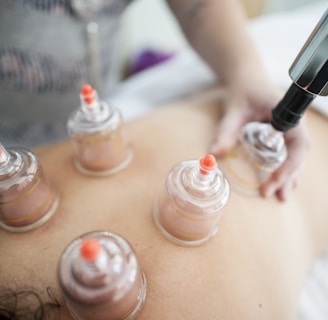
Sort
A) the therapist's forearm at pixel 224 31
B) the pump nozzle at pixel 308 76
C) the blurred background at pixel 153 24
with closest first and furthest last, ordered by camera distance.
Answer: the pump nozzle at pixel 308 76 → the therapist's forearm at pixel 224 31 → the blurred background at pixel 153 24

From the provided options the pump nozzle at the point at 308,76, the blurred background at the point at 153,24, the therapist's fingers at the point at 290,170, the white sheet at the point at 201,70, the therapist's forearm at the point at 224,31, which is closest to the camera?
the pump nozzle at the point at 308,76

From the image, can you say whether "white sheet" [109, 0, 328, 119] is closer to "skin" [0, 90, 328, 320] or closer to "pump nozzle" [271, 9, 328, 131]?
"skin" [0, 90, 328, 320]

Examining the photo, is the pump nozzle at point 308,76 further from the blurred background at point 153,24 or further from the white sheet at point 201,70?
the blurred background at point 153,24

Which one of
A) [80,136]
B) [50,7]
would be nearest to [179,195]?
[80,136]

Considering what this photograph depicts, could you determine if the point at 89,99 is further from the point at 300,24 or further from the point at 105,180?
the point at 300,24

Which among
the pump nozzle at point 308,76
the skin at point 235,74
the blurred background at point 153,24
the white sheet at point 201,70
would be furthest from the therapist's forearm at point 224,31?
the blurred background at point 153,24

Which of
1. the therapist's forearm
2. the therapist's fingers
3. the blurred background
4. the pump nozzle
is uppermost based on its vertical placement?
the pump nozzle

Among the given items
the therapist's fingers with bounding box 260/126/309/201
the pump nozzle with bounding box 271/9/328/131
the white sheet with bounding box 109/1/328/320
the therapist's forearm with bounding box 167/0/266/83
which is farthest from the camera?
the white sheet with bounding box 109/1/328/320

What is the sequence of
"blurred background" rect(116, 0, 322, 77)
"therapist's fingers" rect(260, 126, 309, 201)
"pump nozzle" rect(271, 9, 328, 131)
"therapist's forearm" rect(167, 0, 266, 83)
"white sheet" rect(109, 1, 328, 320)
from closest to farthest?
"pump nozzle" rect(271, 9, 328, 131), "therapist's fingers" rect(260, 126, 309, 201), "therapist's forearm" rect(167, 0, 266, 83), "white sheet" rect(109, 1, 328, 320), "blurred background" rect(116, 0, 322, 77)

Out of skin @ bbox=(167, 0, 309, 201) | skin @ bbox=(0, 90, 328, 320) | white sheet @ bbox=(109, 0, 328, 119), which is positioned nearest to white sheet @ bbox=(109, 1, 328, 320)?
white sheet @ bbox=(109, 0, 328, 119)

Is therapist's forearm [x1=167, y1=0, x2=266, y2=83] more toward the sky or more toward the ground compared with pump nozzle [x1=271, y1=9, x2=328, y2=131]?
more toward the ground

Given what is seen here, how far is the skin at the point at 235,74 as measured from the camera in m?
0.60

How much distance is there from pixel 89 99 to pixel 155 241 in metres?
0.27

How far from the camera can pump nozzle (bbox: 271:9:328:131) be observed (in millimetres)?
388
